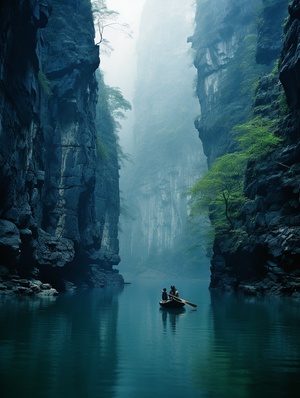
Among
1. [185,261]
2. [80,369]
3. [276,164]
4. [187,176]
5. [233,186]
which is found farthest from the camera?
[187,176]

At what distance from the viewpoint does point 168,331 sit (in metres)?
11.2

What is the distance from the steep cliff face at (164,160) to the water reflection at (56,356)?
211ft

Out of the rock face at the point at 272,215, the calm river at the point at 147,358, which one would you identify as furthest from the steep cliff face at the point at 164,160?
the calm river at the point at 147,358

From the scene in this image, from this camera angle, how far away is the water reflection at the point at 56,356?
5.46 meters

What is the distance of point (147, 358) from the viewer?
753 cm

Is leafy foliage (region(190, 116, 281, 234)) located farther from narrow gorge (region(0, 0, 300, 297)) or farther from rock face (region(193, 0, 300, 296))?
rock face (region(193, 0, 300, 296))

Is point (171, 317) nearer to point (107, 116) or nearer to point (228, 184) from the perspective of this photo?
point (228, 184)

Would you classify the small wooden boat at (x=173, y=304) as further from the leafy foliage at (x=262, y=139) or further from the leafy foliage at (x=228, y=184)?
the leafy foliage at (x=228, y=184)

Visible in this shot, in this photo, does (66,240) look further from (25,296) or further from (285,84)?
(285,84)

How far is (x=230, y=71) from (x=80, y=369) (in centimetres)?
5306

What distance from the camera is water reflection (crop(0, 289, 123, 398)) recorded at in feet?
17.9

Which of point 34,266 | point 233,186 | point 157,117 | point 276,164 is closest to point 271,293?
point 276,164

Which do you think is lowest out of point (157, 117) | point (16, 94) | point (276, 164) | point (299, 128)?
point (276, 164)

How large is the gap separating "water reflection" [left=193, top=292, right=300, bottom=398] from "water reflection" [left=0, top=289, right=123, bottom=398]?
1793 mm
